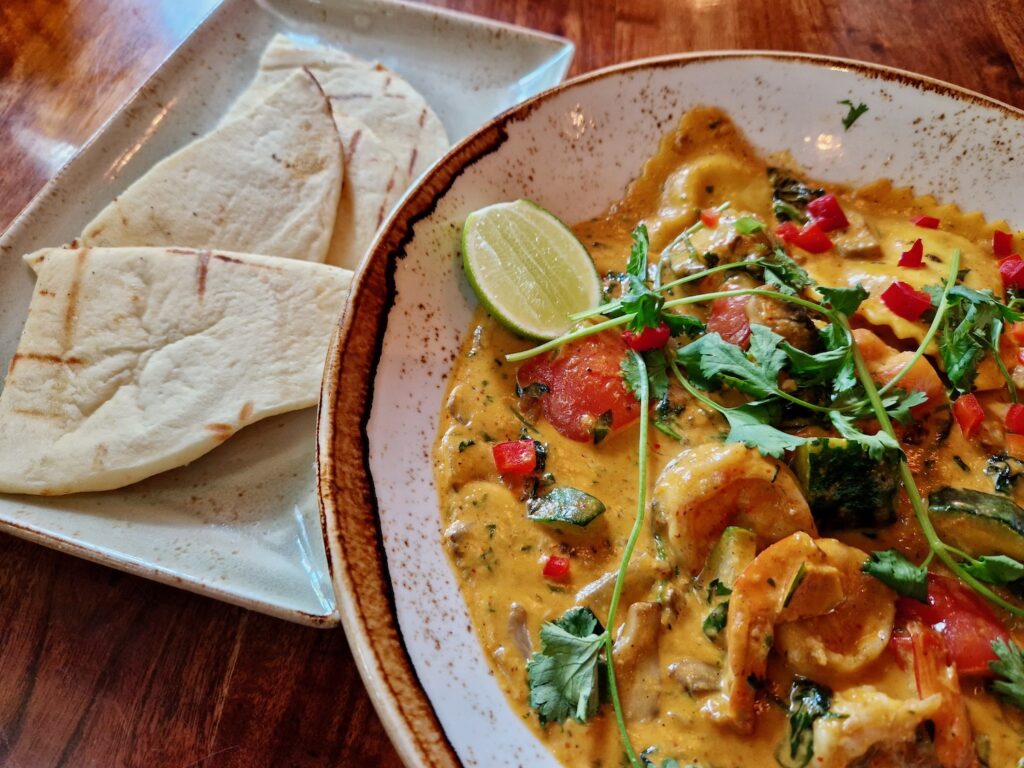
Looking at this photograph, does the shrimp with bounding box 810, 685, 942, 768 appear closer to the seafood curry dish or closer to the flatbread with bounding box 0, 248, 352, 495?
the seafood curry dish

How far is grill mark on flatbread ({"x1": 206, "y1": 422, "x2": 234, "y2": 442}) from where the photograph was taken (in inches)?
98.3

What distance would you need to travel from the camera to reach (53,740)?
209cm

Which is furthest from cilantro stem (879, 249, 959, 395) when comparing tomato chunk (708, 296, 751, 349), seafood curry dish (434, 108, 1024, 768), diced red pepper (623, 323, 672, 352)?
diced red pepper (623, 323, 672, 352)

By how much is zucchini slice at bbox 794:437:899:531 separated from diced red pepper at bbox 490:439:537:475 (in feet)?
2.60

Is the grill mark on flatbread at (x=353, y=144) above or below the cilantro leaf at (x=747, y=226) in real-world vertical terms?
below

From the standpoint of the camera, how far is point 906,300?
8.85ft

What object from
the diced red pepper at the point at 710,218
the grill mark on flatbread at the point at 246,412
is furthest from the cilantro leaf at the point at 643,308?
the grill mark on flatbread at the point at 246,412

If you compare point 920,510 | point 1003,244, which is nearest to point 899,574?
point 920,510

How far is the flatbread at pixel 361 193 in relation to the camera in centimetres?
312

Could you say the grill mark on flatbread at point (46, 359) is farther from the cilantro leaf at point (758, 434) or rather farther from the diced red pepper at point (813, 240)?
the diced red pepper at point (813, 240)

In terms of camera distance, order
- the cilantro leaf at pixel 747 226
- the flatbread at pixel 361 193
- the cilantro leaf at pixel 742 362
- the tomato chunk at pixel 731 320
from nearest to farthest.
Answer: the cilantro leaf at pixel 742 362
the tomato chunk at pixel 731 320
the cilantro leaf at pixel 747 226
the flatbread at pixel 361 193

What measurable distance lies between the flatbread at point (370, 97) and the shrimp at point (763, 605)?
214 centimetres

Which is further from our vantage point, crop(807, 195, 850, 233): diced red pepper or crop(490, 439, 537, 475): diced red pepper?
crop(807, 195, 850, 233): diced red pepper

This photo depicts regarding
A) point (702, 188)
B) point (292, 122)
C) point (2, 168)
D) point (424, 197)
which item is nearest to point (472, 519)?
point (424, 197)
